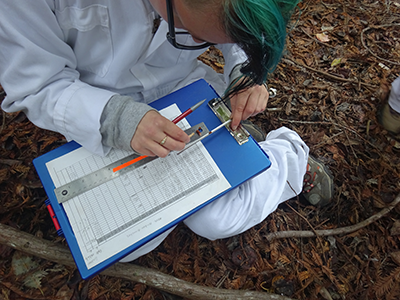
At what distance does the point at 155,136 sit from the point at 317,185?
1.38 m

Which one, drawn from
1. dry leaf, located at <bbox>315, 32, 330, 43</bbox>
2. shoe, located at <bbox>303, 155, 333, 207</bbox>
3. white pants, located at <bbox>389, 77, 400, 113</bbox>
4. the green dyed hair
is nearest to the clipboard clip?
the green dyed hair

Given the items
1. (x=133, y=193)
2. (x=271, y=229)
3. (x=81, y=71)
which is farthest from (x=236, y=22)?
(x=271, y=229)

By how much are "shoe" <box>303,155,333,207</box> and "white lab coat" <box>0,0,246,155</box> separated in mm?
1422

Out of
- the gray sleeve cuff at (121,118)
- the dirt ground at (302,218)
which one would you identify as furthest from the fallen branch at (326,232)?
the gray sleeve cuff at (121,118)

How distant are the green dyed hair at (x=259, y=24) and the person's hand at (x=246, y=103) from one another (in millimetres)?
511

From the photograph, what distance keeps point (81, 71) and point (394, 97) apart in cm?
242

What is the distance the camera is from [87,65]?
4.19 ft

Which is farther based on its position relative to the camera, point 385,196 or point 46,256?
point 385,196

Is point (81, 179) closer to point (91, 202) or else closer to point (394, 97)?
point (91, 202)

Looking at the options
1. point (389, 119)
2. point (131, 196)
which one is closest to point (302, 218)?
point (389, 119)

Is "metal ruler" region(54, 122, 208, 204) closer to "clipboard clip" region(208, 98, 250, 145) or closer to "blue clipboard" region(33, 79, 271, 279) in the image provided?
"blue clipboard" region(33, 79, 271, 279)

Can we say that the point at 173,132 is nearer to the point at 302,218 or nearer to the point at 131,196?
the point at 131,196

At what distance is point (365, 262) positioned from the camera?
1.65 metres

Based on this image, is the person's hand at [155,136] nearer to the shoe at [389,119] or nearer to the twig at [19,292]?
the twig at [19,292]
